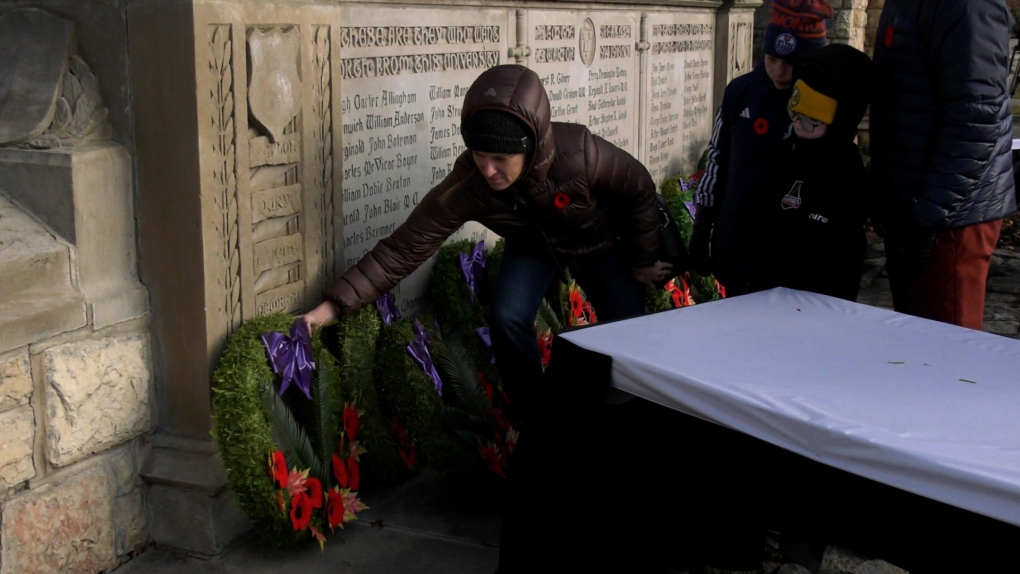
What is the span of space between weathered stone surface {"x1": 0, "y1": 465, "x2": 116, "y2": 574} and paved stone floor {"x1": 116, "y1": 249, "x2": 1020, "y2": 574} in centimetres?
15

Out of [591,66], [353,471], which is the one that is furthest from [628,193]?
[591,66]

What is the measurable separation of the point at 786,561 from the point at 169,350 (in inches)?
77.1

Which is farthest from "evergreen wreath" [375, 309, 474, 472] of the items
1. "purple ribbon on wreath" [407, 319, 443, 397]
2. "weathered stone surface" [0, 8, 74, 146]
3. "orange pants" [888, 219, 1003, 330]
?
"orange pants" [888, 219, 1003, 330]

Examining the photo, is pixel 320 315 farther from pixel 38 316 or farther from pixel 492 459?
pixel 38 316

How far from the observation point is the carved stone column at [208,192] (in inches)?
125

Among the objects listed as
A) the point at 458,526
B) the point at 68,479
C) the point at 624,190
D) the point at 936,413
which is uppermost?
the point at 624,190

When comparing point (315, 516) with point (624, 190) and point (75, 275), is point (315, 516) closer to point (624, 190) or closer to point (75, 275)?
point (75, 275)

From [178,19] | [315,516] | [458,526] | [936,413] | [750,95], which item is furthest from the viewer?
[750,95]

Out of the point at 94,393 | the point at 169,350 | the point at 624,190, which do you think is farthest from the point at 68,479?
the point at 624,190

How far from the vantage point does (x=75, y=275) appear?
3.16 meters

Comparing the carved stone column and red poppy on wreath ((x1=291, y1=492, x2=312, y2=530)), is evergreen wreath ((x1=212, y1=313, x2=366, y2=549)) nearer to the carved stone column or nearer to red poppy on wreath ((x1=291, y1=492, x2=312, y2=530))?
red poppy on wreath ((x1=291, y1=492, x2=312, y2=530))

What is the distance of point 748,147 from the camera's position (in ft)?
13.8

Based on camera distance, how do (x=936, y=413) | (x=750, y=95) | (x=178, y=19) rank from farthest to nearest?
(x=750, y=95) → (x=178, y=19) → (x=936, y=413)

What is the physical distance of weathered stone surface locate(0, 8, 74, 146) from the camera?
3193 mm
